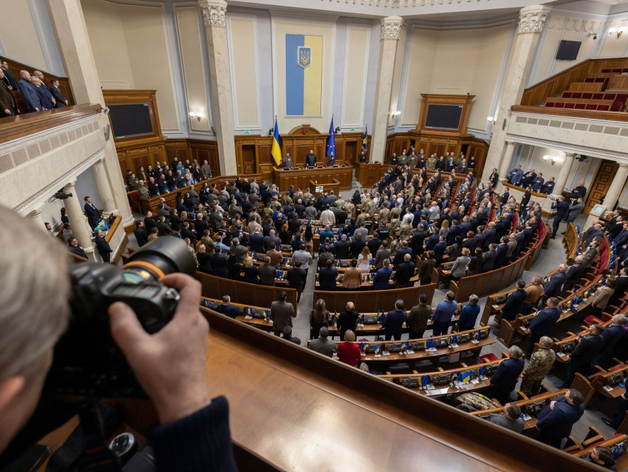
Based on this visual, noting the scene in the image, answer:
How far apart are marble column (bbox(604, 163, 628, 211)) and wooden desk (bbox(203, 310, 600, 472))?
12330 millimetres

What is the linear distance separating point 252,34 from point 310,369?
1501 cm

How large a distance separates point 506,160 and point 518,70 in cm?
339

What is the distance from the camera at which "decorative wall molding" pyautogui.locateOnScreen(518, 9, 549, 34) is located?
11.5 metres

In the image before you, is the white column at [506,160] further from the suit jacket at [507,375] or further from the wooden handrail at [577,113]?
the suit jacket at [507,375]

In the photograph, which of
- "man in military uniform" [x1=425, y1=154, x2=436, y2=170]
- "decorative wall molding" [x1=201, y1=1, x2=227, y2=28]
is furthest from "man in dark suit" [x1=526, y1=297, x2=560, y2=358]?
"decorative wall molding" [x1=201, y1=1, x2=227, y2=28]

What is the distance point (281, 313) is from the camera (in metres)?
4.96

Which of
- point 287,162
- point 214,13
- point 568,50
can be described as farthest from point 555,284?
point 214,13

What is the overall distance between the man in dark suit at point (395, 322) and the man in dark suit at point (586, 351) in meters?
2.31

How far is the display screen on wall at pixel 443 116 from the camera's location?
1631cm

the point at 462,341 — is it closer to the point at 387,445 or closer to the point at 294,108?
the point at 387,445

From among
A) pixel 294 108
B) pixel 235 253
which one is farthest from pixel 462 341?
pixel 294 108

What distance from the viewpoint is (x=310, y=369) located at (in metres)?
1.50

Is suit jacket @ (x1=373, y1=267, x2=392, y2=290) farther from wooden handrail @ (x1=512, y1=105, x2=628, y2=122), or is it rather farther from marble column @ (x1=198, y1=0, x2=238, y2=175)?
marble column @ (x1=198, y1=0, x2=238, y2=175)

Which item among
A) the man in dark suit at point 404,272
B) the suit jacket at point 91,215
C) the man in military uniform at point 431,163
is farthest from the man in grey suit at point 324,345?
the man in military uniform at point 431,163
